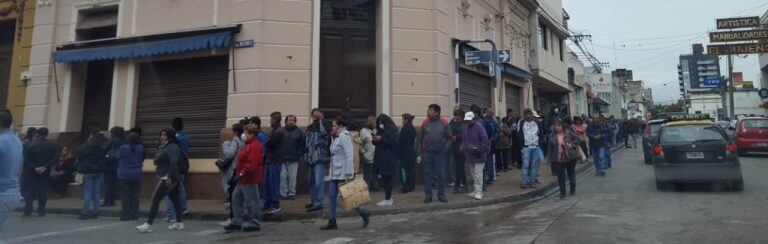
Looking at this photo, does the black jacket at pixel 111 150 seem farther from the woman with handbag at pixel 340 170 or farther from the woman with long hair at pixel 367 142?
the woman with handbag at pixel 340 170

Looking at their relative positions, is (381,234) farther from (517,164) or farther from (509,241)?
(517,164)

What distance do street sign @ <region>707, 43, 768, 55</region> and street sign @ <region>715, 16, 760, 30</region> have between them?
41.5 inches

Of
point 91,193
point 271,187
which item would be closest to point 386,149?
point 271,187

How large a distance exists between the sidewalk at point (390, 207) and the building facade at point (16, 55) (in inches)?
151

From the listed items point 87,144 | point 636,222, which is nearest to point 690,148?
point 636,222

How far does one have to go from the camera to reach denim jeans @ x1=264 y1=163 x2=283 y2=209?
8.12 meters

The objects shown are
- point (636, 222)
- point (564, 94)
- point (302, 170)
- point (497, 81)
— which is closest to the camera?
point (636, 222)

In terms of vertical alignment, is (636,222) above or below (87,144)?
below

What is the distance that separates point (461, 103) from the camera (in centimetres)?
1309

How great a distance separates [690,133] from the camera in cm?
933

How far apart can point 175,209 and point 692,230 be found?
721 centimetres

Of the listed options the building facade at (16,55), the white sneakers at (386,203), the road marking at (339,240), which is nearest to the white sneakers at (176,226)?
the road marking at (339,240)

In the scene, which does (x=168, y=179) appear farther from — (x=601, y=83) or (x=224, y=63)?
(x=601, y=83)

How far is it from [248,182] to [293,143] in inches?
87.6
